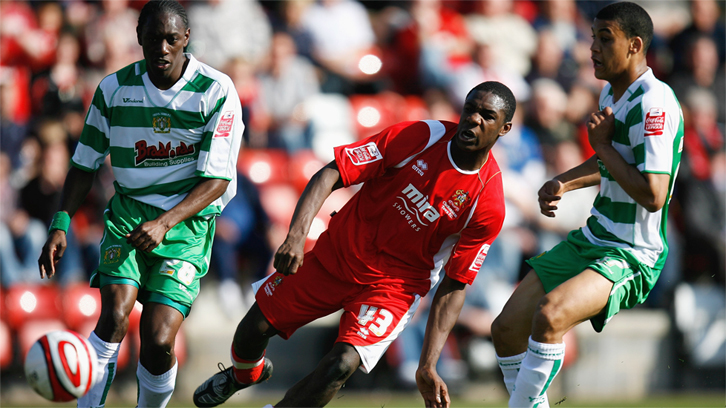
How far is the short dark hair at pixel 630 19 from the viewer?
4.37 metres

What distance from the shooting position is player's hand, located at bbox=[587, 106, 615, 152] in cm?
433

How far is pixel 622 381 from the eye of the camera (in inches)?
360

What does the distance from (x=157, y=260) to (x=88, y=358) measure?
831 mm

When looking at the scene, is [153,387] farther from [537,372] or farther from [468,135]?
[468,135]

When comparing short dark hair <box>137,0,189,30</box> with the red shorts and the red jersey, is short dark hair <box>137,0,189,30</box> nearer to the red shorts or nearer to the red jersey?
the red jersey

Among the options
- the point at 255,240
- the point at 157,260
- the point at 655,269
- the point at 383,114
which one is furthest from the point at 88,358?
the point at 383,114

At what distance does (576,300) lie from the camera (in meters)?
4.26

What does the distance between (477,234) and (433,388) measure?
1006mm

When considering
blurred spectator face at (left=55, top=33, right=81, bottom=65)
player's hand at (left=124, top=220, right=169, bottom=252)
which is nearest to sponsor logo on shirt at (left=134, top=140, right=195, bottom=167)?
player's hand at (left=124, top=220, right=169, bottom=252)

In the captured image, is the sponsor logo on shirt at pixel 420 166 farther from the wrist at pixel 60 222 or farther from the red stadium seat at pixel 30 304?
the red stadium seat at pixel 30 304

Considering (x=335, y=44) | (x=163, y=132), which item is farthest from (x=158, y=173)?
(x=335, y=44)

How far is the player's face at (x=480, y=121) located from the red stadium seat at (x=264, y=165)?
457 cm

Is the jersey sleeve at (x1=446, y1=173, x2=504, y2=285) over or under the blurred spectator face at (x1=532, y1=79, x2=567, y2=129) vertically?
over

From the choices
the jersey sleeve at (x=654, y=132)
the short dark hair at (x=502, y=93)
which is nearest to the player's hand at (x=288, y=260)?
the short dark hair at (x=502, y=93)
